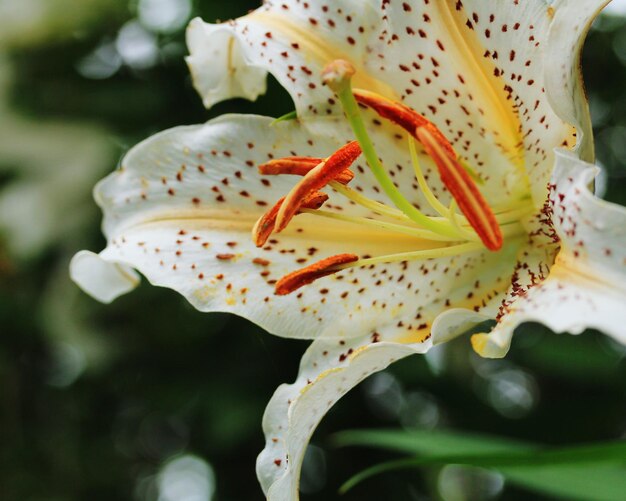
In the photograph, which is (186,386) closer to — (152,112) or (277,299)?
(152,112)

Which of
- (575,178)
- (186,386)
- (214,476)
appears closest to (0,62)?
(186,386)

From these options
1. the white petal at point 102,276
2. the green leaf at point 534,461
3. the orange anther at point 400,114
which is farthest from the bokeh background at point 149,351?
the orange anther at point 400,114

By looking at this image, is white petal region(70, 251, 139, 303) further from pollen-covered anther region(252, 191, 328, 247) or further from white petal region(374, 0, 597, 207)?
white petal region(374, 0, 597, 207)

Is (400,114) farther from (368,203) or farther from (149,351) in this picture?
(149,351)

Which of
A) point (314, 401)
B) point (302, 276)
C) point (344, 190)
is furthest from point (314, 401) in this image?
point (344, 190)

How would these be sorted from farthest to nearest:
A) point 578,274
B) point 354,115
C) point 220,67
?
point 220,67, point 354,115, point 578,274
